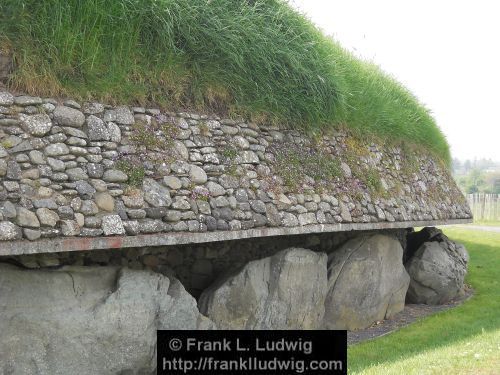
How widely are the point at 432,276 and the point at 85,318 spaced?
7.88 metres

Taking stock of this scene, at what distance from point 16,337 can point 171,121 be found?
308cm

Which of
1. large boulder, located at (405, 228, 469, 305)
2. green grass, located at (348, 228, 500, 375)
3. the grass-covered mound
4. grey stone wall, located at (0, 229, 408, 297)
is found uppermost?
the grass-covered mound

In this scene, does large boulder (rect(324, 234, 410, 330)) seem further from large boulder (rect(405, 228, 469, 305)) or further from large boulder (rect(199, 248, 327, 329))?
large boulder (rect(405, 228, 469, 305))

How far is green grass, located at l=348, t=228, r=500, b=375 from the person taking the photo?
24.0 feet

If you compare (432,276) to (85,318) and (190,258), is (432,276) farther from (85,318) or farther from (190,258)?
(85,318)

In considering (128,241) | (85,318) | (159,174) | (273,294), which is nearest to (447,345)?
(273,294)

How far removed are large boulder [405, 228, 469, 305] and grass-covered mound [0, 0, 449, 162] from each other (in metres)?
2.78

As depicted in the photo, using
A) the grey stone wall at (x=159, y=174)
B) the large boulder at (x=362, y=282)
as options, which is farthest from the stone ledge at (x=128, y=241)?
the large boulder at (x=362, y=282)

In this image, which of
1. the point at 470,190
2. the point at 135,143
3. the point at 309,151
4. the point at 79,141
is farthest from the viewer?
the point at 470,190

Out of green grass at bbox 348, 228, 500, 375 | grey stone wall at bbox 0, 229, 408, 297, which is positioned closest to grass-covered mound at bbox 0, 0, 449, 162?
grey stone wall at bbox 0, 229, 408, 297

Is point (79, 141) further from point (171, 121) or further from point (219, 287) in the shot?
point (219, 287)

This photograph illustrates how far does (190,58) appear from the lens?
8.14 m

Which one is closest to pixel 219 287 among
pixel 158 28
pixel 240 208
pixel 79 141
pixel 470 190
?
pixel 240 208

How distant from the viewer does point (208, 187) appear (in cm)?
766
